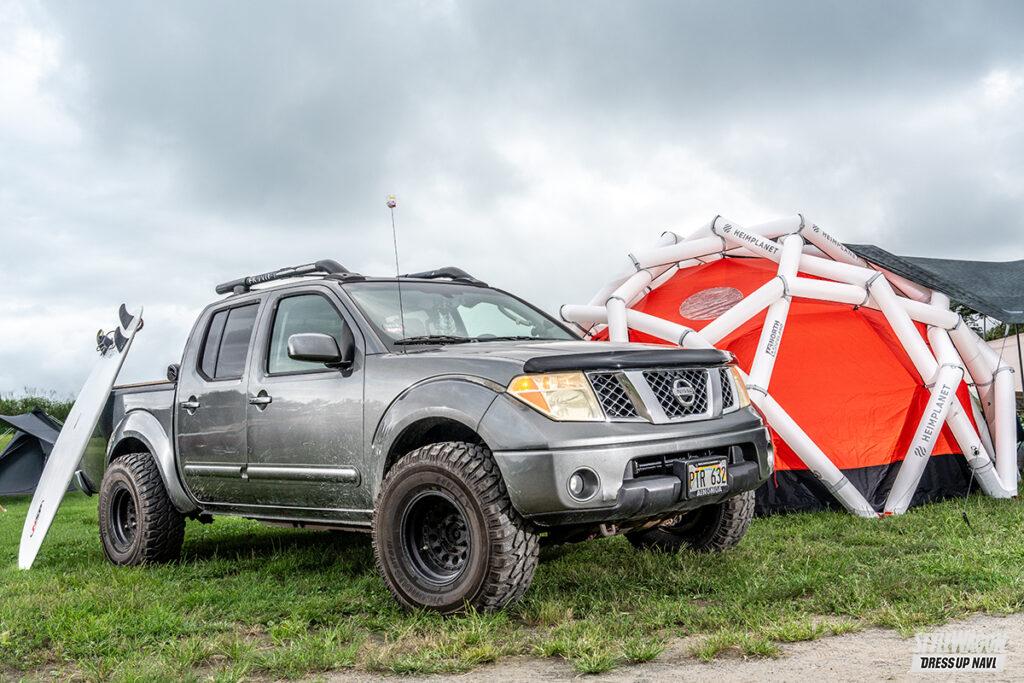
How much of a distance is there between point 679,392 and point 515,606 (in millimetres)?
1397

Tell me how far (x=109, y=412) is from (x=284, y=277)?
2315 millimetres

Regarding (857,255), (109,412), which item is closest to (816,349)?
(857,255)

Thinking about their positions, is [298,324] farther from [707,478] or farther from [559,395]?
[707,478]

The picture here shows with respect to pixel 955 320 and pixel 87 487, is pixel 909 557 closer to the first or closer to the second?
pixel 955 320

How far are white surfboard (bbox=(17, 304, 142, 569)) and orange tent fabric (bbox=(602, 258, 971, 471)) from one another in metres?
4.85

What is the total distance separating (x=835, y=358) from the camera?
8.95 meters

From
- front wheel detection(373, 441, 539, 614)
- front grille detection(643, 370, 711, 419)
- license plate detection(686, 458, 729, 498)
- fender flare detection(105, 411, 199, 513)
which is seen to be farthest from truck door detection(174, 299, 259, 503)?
license plate detection(686, 458, 729, 498)

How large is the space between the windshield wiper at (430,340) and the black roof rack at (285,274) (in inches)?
35.8

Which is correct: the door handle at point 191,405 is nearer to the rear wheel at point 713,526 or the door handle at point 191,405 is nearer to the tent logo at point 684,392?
the rear wheel at point 713,526

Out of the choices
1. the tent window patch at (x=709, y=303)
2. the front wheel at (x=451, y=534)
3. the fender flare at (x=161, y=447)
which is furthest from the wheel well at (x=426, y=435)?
the tent window patch at (x=709, y=303)

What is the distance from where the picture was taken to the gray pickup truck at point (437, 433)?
4660 millimetres

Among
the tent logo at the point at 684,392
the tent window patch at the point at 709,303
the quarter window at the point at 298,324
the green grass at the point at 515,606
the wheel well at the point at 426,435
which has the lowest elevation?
the green grass at the point at 515,606

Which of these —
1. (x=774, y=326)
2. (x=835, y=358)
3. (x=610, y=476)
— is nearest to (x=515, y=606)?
(x=610, y=476)

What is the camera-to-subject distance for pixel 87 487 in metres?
8.42
